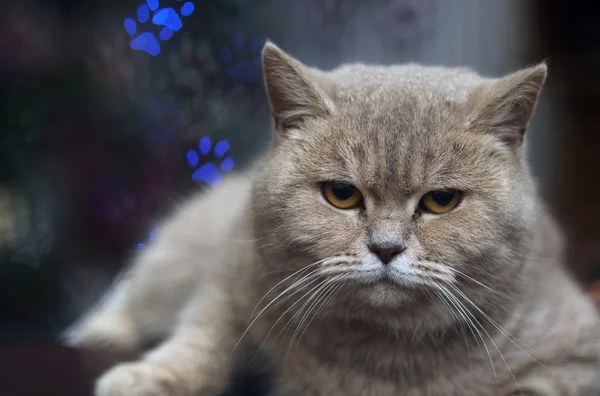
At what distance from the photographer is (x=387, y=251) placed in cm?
83

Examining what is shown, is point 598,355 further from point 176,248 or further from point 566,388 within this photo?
point 176,248

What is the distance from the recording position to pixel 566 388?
3.17 ft

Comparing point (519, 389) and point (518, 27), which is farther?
point (518, 27)

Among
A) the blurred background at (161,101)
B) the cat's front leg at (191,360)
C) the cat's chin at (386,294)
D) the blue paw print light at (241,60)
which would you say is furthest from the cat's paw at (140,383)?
the blue paw print light at (241,60)

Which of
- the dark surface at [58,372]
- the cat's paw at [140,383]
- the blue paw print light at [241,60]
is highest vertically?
the blue paw print light at [241,60]

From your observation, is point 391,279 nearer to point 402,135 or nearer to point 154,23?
point 402,135

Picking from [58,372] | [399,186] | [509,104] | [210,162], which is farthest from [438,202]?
[210,162]

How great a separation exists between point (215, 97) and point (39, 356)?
0.81m

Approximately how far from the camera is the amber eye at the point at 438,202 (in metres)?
0.90

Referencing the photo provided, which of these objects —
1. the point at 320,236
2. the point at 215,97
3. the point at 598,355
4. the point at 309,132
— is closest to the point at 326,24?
the point at 215,97

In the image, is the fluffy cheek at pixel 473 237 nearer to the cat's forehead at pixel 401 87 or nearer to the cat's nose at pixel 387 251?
the cat's nose at pixel 387 251

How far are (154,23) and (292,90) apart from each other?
A: 2.81 ft

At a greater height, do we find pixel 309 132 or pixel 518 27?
pixel 518 27

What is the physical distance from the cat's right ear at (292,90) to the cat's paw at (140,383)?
46cm
